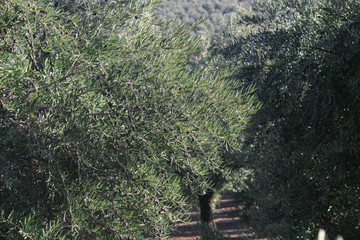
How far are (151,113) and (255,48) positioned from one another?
3738mm

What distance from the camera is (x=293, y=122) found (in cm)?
593

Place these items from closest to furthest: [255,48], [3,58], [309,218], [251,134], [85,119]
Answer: [3,58]
[85,119]
[309,218]
[255,48]
[251,134]

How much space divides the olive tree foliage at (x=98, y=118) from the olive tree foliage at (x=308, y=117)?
4.27 feet

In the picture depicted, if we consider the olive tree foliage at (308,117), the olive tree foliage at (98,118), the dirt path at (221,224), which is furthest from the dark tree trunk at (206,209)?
the olive tree foliage at (98,118)

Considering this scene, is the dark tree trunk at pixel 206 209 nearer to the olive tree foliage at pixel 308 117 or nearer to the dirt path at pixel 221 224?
the dirt path at pixel 221 224

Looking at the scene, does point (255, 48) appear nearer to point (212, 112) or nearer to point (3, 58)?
point (212, 112)

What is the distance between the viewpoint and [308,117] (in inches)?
226

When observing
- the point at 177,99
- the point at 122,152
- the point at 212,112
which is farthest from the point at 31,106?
the point at 212,112

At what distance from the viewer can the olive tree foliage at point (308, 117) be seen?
5078mm

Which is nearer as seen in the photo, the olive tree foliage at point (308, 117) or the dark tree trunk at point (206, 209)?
the olive tree foliage at point (308, 117)

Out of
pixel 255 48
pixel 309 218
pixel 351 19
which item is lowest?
pixel 309 218

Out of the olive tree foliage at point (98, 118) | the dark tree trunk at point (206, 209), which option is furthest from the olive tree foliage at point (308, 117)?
the dark tree trunk at point (206, 209)

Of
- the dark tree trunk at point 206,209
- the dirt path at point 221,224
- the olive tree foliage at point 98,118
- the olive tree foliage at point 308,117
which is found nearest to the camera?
the olive tree foliage at point 98,118

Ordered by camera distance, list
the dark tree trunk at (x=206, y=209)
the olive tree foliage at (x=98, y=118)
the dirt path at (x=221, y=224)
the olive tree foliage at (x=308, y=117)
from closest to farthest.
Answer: the olive tree foliage at (x=98, y=118) → the olive tree foliage at (x=308, y=117) → the dark tree trunk at (x=206, y=209) → the dirt path at (x=221, y=224)
